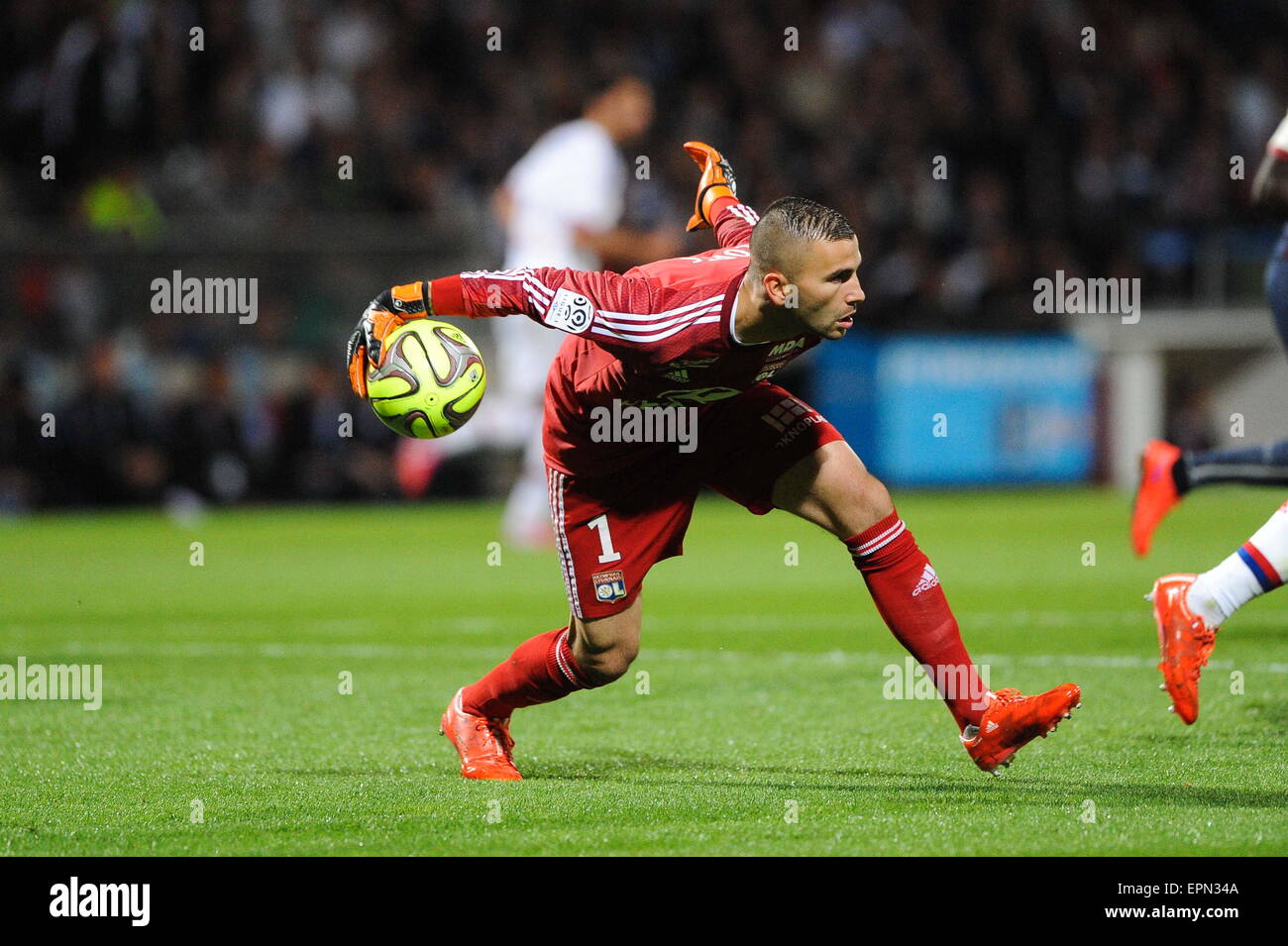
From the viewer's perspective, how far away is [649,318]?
430cm

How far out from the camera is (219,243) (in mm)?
16312

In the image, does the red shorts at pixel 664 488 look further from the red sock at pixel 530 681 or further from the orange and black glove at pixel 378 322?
the orange and black glove at pixel 378 322

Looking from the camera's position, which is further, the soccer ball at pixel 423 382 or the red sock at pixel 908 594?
the red sock at pixel 908 594

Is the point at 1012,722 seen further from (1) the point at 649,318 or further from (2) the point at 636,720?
(2) the point at 636,720

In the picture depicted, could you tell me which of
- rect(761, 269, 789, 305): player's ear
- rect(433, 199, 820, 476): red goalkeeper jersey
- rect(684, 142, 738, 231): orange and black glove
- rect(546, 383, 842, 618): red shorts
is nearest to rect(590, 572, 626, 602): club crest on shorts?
rect(546, 383, 842, 618): red shorts

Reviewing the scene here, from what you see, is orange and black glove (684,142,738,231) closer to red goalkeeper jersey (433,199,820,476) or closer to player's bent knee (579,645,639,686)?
red goalkeeper jersey (433,199,820,476)

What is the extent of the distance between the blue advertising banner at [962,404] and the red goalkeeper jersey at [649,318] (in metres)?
11.1

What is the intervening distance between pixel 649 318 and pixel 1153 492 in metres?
3.87

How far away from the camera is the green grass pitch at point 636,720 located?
4086 millimetres

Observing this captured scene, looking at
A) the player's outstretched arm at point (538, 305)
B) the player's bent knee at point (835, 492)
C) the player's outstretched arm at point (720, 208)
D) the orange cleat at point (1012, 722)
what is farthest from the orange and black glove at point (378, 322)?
the orange cleat at point (1012, 722)

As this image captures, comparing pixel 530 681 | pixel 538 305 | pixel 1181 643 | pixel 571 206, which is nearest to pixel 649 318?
pixel 538 305

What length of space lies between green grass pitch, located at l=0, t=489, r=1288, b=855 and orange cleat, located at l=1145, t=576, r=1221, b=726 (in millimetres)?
180
